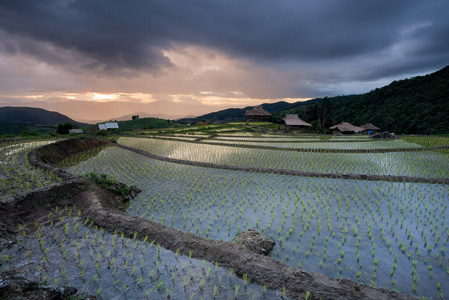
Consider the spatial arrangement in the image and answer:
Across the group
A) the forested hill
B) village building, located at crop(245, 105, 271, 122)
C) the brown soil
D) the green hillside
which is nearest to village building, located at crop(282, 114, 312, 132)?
village building, located at crop(245, 105, 271, 122)

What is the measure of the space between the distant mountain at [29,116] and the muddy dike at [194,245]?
11529 cm

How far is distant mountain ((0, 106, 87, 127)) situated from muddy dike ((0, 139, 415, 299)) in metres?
115

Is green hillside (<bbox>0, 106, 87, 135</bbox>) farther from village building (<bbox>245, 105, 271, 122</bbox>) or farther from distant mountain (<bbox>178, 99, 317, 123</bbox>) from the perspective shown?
village building (<bbox>245, 105, 271, 122</bbox>)

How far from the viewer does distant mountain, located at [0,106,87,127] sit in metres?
109

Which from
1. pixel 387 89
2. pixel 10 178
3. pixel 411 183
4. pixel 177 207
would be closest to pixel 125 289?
pixel 177 207

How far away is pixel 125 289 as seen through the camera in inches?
100

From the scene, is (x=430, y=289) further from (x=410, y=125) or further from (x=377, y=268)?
(x=410, y=125)

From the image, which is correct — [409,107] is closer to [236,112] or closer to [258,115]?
[258,115]

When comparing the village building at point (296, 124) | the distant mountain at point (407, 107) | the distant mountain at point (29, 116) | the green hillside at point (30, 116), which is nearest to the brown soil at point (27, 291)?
the village building at point (296, 124)

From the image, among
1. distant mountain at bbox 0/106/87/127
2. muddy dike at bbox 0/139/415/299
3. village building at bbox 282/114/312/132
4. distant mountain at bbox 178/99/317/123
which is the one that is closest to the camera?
muddy dike at bbox 0/139/415/299

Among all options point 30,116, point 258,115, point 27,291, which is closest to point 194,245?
point 27,291

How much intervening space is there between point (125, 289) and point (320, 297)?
7.88 ft

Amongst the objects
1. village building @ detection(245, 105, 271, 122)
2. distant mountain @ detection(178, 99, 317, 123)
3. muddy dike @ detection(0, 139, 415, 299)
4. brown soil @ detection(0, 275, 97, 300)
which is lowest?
muddy dike @ detection(0, 139, 415, 299)

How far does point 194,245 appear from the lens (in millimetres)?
3303
